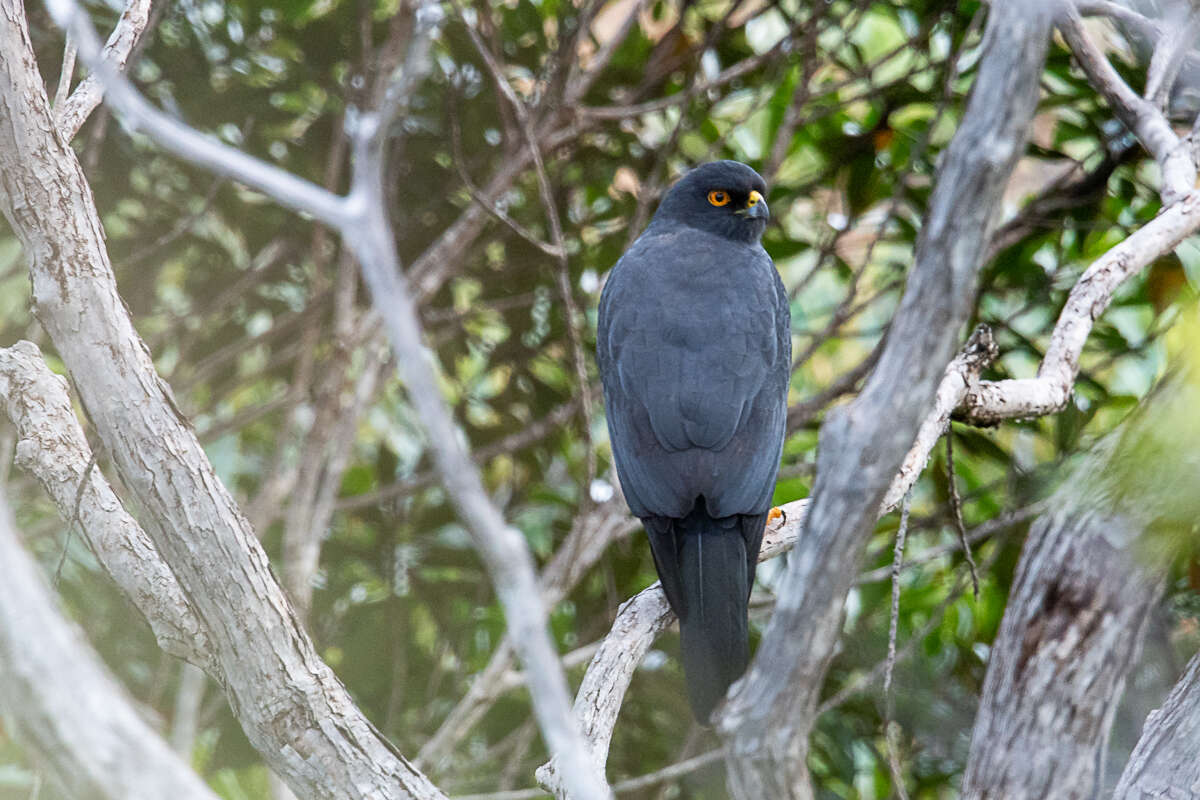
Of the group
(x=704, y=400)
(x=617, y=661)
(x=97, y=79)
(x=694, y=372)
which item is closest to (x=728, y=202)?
(x=694, y=372)

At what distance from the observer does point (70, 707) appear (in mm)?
1713

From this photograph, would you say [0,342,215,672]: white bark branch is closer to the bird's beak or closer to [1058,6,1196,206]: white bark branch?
the bird's beak

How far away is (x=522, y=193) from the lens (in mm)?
6574

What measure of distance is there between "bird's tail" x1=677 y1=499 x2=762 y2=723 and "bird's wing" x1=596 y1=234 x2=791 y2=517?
0.10 m

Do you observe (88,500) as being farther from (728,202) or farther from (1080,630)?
(728,202)

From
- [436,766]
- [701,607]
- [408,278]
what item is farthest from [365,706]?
[701,607]

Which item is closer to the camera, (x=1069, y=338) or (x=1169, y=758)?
(x=1169, y=758)

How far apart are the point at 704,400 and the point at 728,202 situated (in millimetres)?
1282

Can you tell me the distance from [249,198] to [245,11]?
105 cm

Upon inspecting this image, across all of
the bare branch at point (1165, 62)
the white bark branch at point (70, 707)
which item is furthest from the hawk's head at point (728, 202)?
the white bark branch at point (70, 707)

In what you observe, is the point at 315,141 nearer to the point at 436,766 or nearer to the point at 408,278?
the point at 408,278

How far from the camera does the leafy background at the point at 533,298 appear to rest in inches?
225

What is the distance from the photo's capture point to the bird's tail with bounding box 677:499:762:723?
355 cm

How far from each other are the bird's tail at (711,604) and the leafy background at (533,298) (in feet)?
5.12
